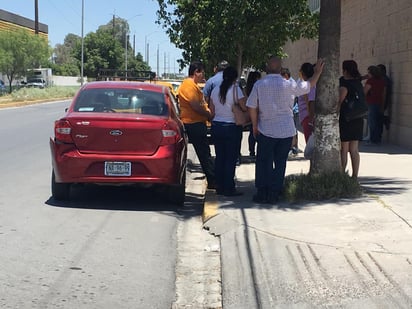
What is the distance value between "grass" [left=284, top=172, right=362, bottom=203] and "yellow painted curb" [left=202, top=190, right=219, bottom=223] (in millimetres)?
945

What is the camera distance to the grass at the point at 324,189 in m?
8.02

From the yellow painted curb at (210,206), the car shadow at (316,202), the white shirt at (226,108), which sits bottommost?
the yellow painted curb at (210,206)

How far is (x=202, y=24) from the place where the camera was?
44.1ft

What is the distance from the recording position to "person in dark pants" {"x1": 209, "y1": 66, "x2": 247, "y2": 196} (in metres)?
8.75

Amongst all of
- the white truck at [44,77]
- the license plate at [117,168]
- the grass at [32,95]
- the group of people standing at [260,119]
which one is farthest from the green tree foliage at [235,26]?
the white truck at [44,77]

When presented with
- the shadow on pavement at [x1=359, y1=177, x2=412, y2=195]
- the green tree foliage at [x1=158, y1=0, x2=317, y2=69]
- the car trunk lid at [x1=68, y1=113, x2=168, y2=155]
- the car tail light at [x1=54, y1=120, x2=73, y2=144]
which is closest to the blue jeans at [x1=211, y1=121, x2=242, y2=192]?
the car trunk lid at [x1=68, y1=113, x2=168, y2=155]

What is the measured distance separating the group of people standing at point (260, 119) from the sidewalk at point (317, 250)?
44cm

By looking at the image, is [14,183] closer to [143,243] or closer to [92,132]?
[92,132]

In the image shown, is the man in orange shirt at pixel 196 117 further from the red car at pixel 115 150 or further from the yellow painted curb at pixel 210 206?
the red car at pixel 115 150

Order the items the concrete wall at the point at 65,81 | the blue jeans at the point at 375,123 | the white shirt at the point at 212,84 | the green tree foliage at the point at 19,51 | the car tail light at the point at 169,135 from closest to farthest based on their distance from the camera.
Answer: the car tail light at the point at 169,135 < the white shirt at the point at 212,84 < the blue jeans at the point at 375,123 < the green tree foliage at the point at 19,51 < the concrete wall at the point at 65,81

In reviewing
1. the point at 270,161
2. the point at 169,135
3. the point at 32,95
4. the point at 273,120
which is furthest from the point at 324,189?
the point at 32,95

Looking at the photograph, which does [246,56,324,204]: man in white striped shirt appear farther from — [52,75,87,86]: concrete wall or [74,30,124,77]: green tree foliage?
[74,30,124,77]: green tree foliage

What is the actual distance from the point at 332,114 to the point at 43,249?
161 inches

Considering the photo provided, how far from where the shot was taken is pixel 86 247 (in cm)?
648
